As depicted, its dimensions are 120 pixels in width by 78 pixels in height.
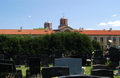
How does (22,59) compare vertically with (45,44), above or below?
below

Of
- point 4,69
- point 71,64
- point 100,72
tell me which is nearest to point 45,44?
point 71,64

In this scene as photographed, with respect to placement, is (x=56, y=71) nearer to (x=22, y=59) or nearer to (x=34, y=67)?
(x=34, y=67)

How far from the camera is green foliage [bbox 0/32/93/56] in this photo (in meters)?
33.1

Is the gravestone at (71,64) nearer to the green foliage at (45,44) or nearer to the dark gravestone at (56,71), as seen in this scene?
the dark gravestone at (56,71)

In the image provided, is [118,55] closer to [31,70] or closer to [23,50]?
[31,70]

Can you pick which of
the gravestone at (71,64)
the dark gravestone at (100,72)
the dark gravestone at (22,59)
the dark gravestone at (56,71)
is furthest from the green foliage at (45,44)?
the dark gravestone at (100,72)

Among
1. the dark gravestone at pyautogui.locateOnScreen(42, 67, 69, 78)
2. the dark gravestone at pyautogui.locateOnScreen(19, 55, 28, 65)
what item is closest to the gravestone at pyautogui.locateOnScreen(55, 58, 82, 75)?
the dark gravestone at pyautogui.locateOnScreen(42, 67, 69, 78)

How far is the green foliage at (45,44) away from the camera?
33062mm

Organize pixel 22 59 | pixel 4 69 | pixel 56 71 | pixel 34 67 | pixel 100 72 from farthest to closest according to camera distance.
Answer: pixel 22 59 < pixel 34 67 < pixel 4 69 < pixel 56 71 < pixel 100 72

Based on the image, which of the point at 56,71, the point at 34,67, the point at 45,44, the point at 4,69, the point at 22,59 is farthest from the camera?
the point at 45,44

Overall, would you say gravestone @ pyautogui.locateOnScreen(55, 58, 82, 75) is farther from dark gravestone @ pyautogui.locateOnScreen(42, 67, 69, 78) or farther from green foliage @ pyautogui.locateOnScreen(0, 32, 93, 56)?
green foliage @ pyautogui.locateOnScreen(0, 32, 93, 56)

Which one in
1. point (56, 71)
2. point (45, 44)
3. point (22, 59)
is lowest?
point (22, 59)

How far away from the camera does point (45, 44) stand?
1330 inches

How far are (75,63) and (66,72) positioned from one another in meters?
1.93
